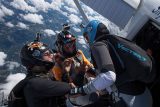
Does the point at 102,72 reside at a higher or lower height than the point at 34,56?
higher

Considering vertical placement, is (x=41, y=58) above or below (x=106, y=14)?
above

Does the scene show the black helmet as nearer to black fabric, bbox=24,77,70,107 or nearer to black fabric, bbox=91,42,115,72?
black fabric, bbox=24,77,70,107

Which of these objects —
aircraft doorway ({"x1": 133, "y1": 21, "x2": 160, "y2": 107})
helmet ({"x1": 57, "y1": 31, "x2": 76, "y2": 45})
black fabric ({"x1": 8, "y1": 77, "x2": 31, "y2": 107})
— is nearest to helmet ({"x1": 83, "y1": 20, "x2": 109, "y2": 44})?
aircraft doorway ({"x1": 133, "y1": 21, "x2": 160, "y2": 107})

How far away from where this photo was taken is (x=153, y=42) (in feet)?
21.0

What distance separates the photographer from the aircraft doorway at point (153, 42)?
236 inches

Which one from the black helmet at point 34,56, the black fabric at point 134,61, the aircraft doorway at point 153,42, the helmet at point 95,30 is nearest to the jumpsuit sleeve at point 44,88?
the black helmet at point 34,56

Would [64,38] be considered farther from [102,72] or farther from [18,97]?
[18,97]

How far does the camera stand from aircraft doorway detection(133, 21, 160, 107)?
600 centimetres

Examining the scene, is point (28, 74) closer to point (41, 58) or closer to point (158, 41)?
point (41, 58)

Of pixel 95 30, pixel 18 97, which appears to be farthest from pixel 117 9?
pixel 18 97

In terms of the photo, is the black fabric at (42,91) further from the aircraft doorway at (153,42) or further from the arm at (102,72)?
the aircraft doorway at (153,42)

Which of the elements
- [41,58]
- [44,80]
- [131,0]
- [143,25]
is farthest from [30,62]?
[131,0]

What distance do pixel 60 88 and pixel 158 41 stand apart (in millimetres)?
2577

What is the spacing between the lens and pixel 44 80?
4555 mm
